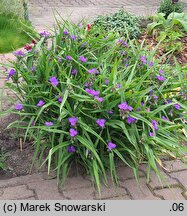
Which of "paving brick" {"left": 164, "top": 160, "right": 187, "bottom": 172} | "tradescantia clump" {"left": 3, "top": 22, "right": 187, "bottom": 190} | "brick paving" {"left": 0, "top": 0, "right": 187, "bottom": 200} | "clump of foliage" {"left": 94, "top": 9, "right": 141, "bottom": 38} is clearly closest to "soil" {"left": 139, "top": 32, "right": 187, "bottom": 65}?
"clump of foliage" {"left": 94, "top": 9, "right": 141, "bottom": 38}

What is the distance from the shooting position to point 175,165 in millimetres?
3242

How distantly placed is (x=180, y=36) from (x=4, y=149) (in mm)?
3277

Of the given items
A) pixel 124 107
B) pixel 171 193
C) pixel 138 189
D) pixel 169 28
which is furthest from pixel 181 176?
pixel 169 28

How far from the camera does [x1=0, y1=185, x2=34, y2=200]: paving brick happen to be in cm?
277

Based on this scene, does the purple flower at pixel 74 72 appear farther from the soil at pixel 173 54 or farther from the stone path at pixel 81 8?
the stone path at pixel 81 8

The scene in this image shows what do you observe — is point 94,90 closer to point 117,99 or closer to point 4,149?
point 117,99

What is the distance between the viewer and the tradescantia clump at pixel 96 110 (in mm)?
2793

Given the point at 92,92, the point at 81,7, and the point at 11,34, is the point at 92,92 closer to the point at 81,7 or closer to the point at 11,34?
the point at 11,34

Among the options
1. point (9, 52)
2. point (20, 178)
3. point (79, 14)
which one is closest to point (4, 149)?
point (20, 178)

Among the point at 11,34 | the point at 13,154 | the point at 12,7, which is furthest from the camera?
the point at 12,7

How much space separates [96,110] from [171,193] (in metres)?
0.81

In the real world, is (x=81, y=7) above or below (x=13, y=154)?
below

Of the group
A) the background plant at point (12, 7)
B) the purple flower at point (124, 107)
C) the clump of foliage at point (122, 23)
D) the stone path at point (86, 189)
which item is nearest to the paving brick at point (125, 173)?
the stone path at point (86, 189)

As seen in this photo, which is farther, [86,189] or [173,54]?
[173,54]
